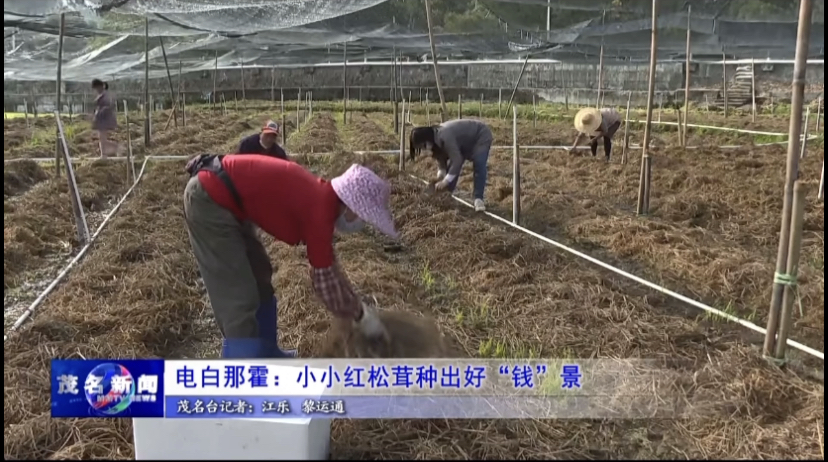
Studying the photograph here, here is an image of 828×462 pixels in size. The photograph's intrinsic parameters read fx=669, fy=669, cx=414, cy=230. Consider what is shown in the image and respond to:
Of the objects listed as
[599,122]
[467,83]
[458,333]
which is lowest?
[458,333]

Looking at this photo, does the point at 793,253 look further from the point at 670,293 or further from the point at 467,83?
the point at 467,83

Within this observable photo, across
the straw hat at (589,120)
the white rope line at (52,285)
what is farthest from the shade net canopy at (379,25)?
the white rope line at (52,285)

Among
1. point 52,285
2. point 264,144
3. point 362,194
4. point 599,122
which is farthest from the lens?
point 599,122

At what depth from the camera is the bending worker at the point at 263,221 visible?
2164 millimetres

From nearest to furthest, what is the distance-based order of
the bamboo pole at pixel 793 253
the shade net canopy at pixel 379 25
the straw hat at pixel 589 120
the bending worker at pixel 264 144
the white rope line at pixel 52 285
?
the bamboo pole at pixel 793 253 < the white rope line at pixel 52 285 < the bending worker at pixel 264 144 < the shade net canopy at pixel 379 25 < the straw hat at pixel 589 120

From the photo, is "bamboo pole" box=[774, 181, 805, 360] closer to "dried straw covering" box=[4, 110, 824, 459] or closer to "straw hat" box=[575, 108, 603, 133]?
"dried straw covering" box=[4, 110, 824, 459]

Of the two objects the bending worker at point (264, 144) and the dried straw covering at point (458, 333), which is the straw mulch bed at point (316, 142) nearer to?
the dried straw covering at point (458, 333)

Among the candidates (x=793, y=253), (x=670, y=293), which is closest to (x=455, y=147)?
(x=670, y=293)

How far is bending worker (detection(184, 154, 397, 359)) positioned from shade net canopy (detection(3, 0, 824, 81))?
3473mm

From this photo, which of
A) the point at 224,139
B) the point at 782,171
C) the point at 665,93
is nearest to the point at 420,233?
the point at 782,171

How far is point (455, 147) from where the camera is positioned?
5867mm

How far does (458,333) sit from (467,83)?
22754 mm

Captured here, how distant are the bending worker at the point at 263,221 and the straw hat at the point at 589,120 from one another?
6.65 m

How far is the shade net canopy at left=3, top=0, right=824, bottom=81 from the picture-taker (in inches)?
259
